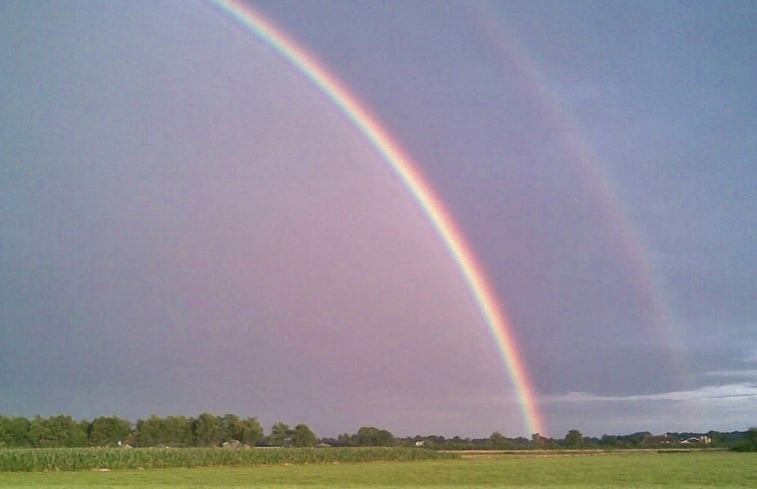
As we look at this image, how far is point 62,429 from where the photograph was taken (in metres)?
150

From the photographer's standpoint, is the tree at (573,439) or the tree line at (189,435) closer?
the tree line at (189,435)

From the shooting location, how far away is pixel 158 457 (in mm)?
78188

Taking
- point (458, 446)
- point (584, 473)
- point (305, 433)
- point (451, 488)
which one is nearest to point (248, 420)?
point (305, 433)

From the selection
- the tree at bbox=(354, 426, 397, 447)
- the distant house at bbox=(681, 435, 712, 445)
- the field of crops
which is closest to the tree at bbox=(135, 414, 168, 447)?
the tree at bbox=(354, 426, 397, 447)

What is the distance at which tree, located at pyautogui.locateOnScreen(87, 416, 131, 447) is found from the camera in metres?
152

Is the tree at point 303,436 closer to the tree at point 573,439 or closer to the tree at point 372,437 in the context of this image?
the tree at point 372,437

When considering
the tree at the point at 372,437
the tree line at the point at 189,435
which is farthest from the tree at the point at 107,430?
the tree at the point at 372,437

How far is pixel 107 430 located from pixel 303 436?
40.7 m

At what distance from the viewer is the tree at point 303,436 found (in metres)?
169

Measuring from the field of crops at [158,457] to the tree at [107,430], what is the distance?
71.3 metres

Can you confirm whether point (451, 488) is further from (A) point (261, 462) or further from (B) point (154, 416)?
(B) point (154, 416)

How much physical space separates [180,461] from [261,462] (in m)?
10.8

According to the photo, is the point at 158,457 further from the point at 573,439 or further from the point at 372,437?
the point at 573,439

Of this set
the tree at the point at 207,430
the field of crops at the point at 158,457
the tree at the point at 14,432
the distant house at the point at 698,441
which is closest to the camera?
the field of crops at the point at 158,457
